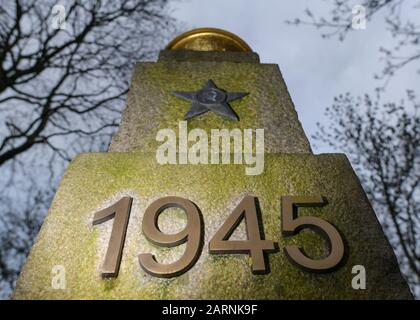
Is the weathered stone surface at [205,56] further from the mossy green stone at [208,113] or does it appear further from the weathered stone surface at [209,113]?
the weathered stone surface at [209,113]

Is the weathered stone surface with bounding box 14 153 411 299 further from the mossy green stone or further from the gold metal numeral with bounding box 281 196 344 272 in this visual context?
the mossy green stone

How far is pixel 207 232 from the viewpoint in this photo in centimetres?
217

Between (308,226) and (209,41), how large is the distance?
296 cm

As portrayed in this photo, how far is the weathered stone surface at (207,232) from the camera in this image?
6.39ft

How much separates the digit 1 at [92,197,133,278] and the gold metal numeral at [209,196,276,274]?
21.2 inches

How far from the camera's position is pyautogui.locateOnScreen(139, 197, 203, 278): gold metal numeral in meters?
1.99

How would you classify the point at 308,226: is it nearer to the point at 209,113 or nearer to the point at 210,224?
the point at 210,224

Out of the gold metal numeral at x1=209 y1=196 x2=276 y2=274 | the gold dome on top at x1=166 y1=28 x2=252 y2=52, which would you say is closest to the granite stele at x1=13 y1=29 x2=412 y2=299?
the gold metal numeral at x1=209 y1=196 x2=276 y2=274

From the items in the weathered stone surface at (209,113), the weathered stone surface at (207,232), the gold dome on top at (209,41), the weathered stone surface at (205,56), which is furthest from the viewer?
the gold dome on top at (209,41)

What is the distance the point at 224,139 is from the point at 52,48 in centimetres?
577

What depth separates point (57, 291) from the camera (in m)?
1.94

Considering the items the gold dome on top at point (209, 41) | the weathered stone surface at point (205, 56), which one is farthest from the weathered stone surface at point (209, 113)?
the gold dome on top at point (209, 41)
